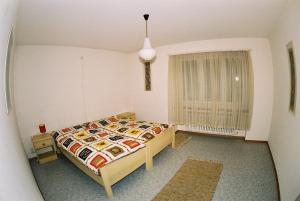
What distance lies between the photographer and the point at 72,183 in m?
2.67

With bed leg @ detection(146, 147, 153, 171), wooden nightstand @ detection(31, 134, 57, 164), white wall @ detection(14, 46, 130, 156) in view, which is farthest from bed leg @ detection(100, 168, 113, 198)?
white wall @ detection(14, 46, 130, 156)

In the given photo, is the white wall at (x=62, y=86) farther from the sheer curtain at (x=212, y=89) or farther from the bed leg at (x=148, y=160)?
the bed leg at (x=148, y=160)

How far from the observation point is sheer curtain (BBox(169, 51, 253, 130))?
12.5 ft

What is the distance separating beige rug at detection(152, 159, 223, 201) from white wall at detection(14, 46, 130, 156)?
112 inches

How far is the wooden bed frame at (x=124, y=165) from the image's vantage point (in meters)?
2.27

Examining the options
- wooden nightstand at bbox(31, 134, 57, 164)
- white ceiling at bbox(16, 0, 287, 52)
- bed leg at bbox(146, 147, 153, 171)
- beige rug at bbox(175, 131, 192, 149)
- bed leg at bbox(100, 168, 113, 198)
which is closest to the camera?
white ceiling at bbox(16, 0, 287, 52)

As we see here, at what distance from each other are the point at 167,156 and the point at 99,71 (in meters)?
2.97

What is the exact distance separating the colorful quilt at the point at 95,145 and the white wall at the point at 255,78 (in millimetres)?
1952

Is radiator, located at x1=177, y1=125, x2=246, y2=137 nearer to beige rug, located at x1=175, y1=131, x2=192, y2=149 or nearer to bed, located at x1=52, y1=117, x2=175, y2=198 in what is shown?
beige rug, located at x1=175, y1=131, x2=192, y2=149

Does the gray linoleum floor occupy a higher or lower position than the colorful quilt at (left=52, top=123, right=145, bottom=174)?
lower

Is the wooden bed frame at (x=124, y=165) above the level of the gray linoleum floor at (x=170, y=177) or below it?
above

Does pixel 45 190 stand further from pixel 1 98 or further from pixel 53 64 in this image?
pixel 53 64

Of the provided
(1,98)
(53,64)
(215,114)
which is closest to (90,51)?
(53,64)

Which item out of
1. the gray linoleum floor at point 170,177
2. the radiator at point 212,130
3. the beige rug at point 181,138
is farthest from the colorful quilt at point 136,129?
the radiator at point 212,130
